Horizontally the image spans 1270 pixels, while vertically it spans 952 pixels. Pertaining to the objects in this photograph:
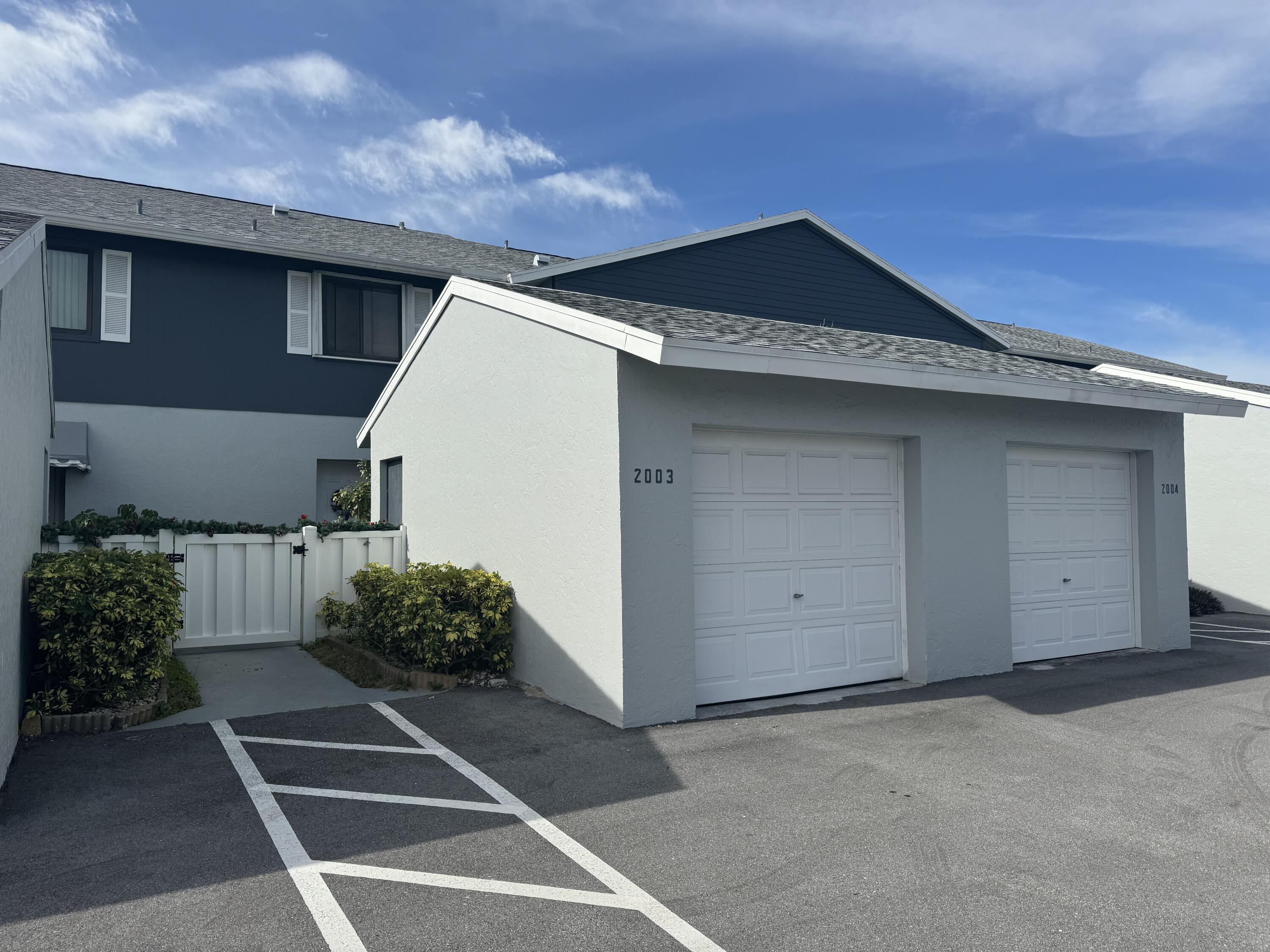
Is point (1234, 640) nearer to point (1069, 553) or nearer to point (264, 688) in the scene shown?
point (1069, 553)

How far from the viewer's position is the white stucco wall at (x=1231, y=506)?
1529cm

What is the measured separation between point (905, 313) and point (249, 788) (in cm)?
1550

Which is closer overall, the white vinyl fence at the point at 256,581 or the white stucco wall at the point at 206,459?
the white vinyl fence at the point at 256,581

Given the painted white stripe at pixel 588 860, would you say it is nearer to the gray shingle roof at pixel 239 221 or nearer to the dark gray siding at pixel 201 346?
the dark gray siding at pixel 201 346

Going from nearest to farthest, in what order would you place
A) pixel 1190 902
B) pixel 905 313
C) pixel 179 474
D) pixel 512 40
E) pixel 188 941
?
1. pixel 188 941
2. pixel 1190 902
3. pixel 512 40
4. pixel 179 474
5. pixel 905 313

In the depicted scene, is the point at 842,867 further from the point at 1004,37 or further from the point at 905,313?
the point at 905,313

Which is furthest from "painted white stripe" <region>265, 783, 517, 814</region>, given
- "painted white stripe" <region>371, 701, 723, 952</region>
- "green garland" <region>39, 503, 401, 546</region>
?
"green garland" <region>39, 503, 401, 546</region>

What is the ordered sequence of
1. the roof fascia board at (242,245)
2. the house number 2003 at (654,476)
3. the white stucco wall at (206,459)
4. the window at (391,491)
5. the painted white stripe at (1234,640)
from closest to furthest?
the house number 2003 at (654,476) → the painted white stripe at (1234,640) → the window at (391,491) → the roof fascia board at (242,245) → the white stucco wall at (206,459)

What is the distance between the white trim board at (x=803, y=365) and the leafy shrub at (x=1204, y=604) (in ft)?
20.8

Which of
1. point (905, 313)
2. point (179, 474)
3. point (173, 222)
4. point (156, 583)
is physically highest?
point (173, 222)

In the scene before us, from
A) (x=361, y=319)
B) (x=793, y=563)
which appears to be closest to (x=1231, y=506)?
(x=793, y=563)

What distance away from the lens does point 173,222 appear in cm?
1488

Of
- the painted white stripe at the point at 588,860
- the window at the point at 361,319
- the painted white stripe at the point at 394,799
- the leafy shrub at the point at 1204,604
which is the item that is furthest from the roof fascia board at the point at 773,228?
the painted white stripe at the point at 394,799

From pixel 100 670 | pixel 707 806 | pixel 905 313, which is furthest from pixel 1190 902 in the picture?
pixel 905 313
